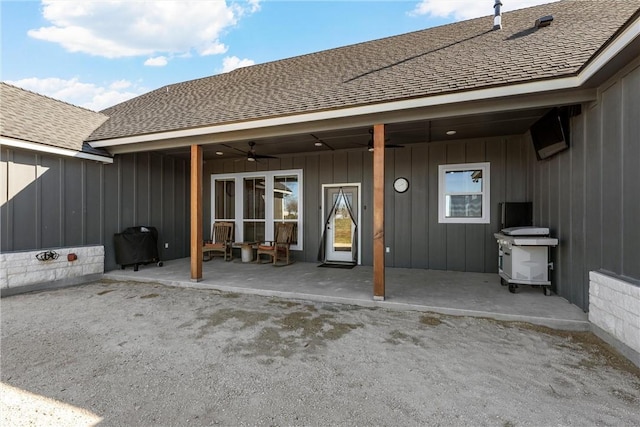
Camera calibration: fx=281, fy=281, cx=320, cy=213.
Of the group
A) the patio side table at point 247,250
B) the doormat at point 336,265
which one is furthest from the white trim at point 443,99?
the doormat at point 336,265

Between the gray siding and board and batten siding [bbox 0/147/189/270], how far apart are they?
7.66m

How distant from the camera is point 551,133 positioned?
3850 mm

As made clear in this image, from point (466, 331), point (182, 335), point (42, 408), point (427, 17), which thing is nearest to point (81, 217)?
point (182, 335)

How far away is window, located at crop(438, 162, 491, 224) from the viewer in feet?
17.7

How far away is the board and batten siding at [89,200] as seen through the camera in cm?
441

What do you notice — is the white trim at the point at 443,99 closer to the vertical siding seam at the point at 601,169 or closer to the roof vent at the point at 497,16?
the vertical siding seam at the point at 601,169

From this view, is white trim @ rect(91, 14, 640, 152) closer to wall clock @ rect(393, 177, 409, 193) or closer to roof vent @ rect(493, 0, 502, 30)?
wall clock @ rect(393, 177, 409, 193)

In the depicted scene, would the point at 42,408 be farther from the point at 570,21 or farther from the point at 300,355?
the point at 570,21

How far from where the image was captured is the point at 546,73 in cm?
300

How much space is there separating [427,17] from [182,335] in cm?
850

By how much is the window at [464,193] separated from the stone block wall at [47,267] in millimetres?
6767

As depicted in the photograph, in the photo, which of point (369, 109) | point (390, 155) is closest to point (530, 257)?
point (369, 109)

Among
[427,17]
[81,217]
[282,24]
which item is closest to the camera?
[81,217]

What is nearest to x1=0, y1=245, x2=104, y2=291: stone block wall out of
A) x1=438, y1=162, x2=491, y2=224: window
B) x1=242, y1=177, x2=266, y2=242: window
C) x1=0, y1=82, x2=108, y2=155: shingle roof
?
x1=0, y1=82, x2=108, y2=155: shingle roof
